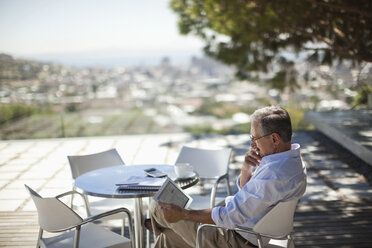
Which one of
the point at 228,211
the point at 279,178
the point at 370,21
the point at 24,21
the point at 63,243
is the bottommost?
the point at 63,243

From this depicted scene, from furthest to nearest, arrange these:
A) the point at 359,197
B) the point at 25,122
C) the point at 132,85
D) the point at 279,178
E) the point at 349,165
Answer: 1. the point at 132,85
2. the point at 25,122
3. the point at 349,165
4. the point at 359,197
5. the point at 279,178

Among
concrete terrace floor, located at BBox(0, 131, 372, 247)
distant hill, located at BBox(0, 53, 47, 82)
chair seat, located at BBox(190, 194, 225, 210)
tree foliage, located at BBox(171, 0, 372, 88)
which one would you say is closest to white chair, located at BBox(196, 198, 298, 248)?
chair seat, located at BBox(190, 194, 225, 210)

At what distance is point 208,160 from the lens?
338cm

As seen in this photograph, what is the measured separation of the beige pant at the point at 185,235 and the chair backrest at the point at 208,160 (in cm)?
109

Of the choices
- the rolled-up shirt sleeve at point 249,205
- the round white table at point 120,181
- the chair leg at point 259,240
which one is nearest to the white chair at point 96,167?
the round white table at point 120,181

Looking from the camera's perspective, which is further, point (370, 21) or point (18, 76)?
point (18, 76)

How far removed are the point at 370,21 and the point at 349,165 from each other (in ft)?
6.29

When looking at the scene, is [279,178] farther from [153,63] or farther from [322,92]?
[153,63]

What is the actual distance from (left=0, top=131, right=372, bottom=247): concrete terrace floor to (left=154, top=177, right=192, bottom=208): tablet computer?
1337 millimetres

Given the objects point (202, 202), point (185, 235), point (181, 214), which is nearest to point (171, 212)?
point (181, 214)

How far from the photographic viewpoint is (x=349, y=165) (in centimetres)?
545

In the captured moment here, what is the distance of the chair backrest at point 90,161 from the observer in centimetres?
321

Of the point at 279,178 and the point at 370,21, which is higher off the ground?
the point at 370,21

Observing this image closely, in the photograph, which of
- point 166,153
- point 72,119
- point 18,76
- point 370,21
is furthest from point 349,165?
A: point 18,76
